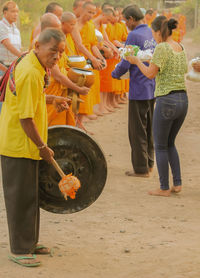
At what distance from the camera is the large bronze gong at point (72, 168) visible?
4434 millimetres

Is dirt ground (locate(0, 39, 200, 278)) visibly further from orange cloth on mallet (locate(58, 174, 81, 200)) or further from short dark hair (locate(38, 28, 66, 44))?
short dark hair (locate(38, 28, 66, 44))

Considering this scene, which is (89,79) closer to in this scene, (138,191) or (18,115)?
(138,191)

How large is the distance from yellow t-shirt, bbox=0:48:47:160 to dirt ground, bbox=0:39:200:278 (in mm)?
863

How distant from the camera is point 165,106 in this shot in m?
5.89

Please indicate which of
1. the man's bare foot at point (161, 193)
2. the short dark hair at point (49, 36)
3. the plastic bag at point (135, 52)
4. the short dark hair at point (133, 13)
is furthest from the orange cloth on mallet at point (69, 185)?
the short dark hair at point (133, 13)

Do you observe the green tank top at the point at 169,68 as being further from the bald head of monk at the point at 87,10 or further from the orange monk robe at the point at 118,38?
the orange monk robe at the point at 118,38

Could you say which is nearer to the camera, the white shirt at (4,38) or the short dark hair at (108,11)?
the white shirt at (4,38)

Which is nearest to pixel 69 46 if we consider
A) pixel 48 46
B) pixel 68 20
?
pixel 68 20

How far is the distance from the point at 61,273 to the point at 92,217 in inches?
54.9

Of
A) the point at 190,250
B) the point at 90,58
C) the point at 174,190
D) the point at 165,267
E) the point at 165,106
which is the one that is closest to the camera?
the point at 165,267

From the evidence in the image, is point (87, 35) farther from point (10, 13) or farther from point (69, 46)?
point (69, 46)

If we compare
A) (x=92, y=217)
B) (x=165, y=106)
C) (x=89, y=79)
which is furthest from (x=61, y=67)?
(x=92, y=217)

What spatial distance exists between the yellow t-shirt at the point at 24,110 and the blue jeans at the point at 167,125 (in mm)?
2053

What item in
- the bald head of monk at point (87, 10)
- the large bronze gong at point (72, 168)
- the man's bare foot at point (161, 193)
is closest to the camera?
the large bronze gong at point (72, 168)
